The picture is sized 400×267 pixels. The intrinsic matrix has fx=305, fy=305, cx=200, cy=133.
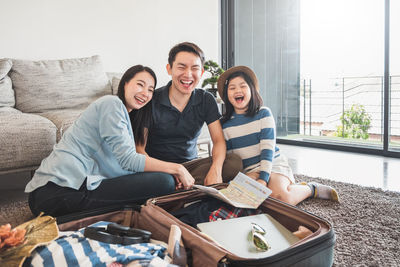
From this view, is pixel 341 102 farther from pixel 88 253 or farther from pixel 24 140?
pixel 88 253

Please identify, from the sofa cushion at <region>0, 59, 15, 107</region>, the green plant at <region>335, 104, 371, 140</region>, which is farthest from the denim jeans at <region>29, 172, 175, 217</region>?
the green plant at <region>335, 104, 371, 140</region>

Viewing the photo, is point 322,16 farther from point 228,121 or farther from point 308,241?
point 308,241

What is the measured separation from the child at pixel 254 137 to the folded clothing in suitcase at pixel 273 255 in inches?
19.6

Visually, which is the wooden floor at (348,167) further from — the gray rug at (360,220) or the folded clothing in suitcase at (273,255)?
the folded clothing in suitcase at (273,255)

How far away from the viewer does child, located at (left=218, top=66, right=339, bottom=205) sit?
152 centimetres

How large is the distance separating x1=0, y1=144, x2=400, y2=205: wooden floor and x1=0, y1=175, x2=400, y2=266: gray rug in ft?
0.66

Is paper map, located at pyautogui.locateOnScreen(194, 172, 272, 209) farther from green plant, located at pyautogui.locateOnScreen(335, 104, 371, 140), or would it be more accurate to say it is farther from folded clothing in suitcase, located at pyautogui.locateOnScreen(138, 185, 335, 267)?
green plant, located at pyautogui.locateOnScreen(335, 104, 371, 140)

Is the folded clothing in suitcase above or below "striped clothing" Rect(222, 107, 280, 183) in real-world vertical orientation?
below

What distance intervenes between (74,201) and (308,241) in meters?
0.83

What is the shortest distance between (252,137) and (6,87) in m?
1.68

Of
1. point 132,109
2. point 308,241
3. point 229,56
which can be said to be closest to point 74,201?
point 132,109

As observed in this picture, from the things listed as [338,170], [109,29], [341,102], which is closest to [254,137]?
[338,170]

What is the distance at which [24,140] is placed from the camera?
1527 millimetres

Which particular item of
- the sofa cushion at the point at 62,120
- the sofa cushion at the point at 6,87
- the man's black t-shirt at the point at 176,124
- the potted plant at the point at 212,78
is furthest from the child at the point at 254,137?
the sofa cushion at the point at 6,87
